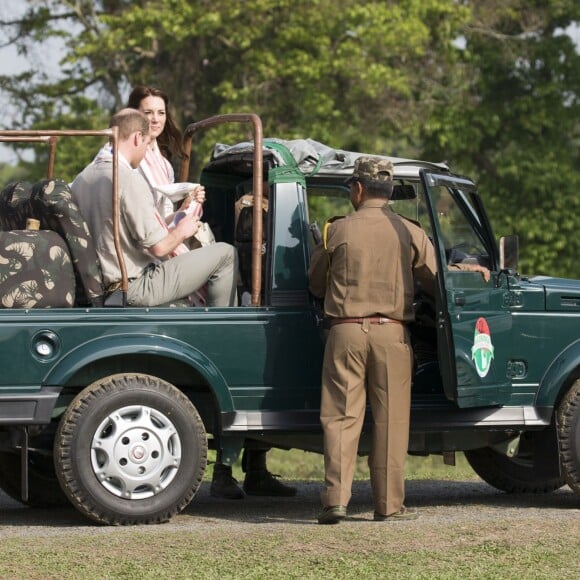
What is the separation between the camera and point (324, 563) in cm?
699

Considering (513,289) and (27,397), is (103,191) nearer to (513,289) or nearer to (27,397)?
(27,397)

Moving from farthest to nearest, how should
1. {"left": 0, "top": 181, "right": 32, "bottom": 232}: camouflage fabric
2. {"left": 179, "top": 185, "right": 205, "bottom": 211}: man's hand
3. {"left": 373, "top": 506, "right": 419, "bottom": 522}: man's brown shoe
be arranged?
{"left": 179, "top": 185, "right": 205, "bottom": 211}: man's hand
{"left": 0, "top": 181, "right": 32, "bottom": 232}: camouflage fabric
{"left": 373, "top": 506, "right": 419, "bottom": 522}: man's brown shoe

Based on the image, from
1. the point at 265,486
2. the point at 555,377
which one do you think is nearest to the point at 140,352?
the point at 265,486

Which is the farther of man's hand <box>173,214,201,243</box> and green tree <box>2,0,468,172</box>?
green tree <box>2,0,468,172</box>

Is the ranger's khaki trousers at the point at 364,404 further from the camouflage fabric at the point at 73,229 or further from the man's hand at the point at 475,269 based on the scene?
the camouflage fabric at the point at 73,229

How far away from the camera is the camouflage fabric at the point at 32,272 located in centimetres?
823

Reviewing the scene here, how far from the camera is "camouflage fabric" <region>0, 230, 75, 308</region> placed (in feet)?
27.0

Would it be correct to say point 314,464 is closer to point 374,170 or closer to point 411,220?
point 411,220

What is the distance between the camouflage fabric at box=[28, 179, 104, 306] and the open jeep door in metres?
1.87

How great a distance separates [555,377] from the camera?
8.98 meters

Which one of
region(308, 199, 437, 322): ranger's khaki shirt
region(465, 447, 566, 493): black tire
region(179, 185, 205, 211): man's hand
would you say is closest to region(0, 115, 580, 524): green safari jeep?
region(308, 199, 437, 322): ranger's khaki shirt

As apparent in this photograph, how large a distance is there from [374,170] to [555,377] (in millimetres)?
1669

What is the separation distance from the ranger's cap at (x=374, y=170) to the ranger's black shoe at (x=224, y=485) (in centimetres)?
244

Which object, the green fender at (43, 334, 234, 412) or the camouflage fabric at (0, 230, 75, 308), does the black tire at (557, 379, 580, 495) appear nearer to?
the green fender at (43, 334, 234, 412)
